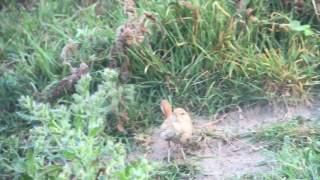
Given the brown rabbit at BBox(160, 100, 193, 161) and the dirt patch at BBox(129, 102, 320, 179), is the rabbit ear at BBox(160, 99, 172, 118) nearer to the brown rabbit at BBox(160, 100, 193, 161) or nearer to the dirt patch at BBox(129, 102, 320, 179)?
the brown rabbit at BBox(160, 100, 193, 161)

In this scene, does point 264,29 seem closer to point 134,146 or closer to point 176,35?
point 176,35

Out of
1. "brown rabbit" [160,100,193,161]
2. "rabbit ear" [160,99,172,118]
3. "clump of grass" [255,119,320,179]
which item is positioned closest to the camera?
"clump of grass" [255,119,320,179]

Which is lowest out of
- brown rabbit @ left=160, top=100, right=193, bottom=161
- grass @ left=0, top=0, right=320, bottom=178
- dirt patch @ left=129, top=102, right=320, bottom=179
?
dirt patch @ left=129, top=102, right=320, bottom=179

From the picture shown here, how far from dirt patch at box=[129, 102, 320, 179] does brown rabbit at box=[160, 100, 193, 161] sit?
13 cm

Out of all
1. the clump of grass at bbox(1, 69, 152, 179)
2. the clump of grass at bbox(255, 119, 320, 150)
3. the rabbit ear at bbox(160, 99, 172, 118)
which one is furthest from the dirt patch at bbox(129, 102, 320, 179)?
the clump of grass at bbox(1, 69, 152, 179)

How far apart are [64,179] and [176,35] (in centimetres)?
144

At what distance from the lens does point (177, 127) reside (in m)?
4.07

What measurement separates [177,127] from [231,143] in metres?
0.39

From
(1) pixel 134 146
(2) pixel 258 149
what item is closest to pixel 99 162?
(1) pixel 134 146

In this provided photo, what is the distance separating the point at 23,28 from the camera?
17.0 ft

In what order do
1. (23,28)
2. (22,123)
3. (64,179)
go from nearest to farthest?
1. (64,179)
2. (22,123)
3. (23,28)

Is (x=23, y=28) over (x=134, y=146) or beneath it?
over

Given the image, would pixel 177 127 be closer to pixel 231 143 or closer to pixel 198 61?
pixel 231 143

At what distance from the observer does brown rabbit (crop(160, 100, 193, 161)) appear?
407 centimetres
